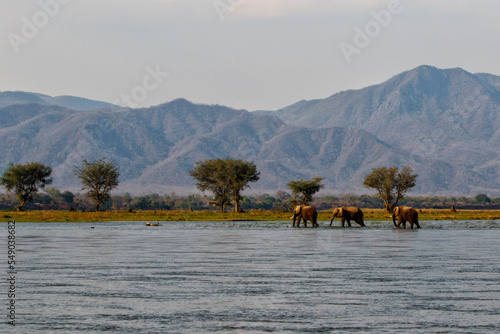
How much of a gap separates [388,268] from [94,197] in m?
90.6

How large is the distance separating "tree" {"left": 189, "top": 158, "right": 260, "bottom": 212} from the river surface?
77.3 m

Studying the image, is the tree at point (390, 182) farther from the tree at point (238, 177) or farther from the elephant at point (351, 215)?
the elephant at point (351, 215)

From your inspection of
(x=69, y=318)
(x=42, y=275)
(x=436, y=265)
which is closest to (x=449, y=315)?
(x=69, y=318)

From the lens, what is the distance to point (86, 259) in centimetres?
3166

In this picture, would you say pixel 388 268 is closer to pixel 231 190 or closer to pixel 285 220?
pixel 285 220

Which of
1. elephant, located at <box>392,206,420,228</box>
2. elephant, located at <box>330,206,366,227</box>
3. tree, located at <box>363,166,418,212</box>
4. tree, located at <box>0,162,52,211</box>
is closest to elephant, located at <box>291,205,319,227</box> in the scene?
elephant, located at <box>330,206,366,227</box>

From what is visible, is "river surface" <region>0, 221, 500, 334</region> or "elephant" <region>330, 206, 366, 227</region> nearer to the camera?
"river surface" <region>0, 221, 500, 334</region>

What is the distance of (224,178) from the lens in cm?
11694

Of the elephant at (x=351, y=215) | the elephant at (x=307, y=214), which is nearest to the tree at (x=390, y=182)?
the elephant at (x=351, y=215)

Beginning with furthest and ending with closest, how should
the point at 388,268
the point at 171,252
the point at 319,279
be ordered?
the point at 171,252, the point at 388,268, the point at 319,279

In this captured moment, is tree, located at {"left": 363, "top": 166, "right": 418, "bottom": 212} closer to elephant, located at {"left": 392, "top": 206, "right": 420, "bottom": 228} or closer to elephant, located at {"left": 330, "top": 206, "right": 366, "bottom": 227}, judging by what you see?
elephant, located at {"left": 330, "top": 206, "right": 366, "bottom": 227}

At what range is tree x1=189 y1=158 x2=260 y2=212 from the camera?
375ft

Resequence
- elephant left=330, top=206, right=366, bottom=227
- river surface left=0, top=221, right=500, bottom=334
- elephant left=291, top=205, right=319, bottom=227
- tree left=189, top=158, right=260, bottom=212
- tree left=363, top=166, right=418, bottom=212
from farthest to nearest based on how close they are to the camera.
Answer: tree left=363, top=166, right=418, bottom=212 < tree left=189, top=158, right=260, bottom=212 < elephant left=330, top=206, right=366, bottom=227 < elephant left=291, top=205, right=319, bottom=227 < river surface left=0, top=221, right=500, bottom=334

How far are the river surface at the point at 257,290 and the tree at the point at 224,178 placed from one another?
7730 cm
